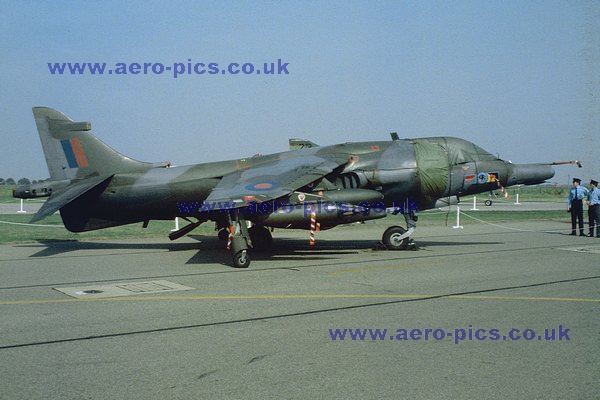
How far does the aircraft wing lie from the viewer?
1262 cm

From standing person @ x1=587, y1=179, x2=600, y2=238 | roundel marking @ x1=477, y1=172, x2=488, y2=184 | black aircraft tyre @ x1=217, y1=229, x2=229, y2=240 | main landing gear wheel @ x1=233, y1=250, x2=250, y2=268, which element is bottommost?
main landing gear wheel @ x1=233, y1=250, x2=250, y2=268

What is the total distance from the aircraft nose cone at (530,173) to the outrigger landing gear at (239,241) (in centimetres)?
851

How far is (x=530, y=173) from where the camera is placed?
16906 mm

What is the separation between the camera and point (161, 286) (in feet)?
35.4

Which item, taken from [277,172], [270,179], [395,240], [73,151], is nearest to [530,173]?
[395,240]

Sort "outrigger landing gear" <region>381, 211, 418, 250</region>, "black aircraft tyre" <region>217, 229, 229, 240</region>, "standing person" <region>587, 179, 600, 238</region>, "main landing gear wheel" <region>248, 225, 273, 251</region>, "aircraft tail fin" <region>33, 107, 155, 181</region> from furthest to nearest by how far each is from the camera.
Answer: "standing person" <region>587, 179, 600, 238</region>, "black aircraft tyre" <region>217, 229, 229, 240</region>, "main landing gear wheel" <region>248, 225, 273, 251</region>, "aircraft tail fin" <region>33, 107, 155, 181</region>, "outrigger landing gear" <region>381, 211, 418, 250</region>

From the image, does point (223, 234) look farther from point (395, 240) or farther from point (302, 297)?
point (302, 297)

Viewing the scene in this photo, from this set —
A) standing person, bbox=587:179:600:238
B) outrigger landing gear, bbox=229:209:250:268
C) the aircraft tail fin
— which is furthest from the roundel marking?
the aircraft tail fin

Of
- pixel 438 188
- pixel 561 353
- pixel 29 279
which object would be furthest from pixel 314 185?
pixel 561 353

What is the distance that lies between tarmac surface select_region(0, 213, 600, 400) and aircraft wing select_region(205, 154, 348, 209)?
5.65ft

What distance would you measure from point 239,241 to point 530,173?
9426 millimetres

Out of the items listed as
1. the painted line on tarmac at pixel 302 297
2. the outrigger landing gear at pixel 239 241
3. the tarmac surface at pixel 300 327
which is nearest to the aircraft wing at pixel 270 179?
the outrigger landing gear at pixel 239 241

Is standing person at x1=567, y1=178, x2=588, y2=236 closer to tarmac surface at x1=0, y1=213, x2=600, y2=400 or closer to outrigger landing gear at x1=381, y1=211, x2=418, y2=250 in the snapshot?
tarmac surface at x1=0, y1=213, x2=600, y2=400

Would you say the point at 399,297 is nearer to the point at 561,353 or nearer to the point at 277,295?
the point at 277,295
